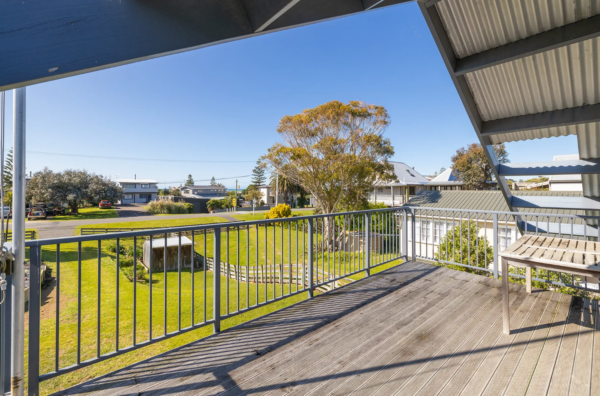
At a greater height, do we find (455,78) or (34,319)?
(455,78)

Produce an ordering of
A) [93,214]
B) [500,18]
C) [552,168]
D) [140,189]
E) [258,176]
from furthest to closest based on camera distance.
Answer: [258,176] < [140,189] < [93,214] < [552,168] < [500,18]

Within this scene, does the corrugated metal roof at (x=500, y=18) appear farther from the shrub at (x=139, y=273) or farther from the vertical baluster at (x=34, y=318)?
the shrub at (x=139, y=273)

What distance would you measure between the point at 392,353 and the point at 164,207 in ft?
105

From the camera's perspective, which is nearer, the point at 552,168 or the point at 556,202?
the point at 552,168

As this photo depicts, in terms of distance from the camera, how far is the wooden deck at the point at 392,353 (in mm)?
1691

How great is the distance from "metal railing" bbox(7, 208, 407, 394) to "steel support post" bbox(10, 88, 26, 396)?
0.18 ft

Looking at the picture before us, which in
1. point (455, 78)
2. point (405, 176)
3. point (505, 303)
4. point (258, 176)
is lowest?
point (505, 303)

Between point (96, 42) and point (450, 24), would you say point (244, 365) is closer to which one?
point (96, 42)

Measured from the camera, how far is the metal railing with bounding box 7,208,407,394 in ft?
5.75

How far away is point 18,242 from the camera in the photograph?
150cm

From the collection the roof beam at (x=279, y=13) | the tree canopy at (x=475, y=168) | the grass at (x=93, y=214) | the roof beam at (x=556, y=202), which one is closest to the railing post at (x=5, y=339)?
the roof beam at (x=279, y=13)

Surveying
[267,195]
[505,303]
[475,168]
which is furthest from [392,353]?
[267,195]

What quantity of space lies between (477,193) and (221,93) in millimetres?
24056

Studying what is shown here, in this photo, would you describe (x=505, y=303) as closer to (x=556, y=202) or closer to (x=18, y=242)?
(x=18, y=242)
